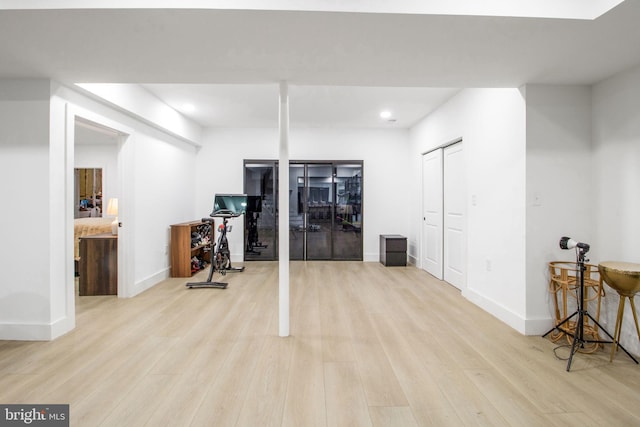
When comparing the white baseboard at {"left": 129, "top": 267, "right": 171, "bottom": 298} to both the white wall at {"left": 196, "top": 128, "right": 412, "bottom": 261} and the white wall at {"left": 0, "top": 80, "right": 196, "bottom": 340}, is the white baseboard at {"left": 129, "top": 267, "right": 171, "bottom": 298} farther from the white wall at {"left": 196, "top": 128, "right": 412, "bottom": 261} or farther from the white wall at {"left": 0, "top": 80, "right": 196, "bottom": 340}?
the white wall at {"left": 196, "top": 128, "right": 412, "bottom": 261}

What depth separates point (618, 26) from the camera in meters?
1.98

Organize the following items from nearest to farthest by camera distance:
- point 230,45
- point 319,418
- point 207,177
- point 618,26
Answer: point 319,418, point 618,26, point 230,45, point 207,177

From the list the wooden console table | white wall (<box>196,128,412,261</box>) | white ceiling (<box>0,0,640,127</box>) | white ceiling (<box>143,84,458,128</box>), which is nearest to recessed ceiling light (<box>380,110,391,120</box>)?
white ceiling (<box>143,84,458,128</box>)

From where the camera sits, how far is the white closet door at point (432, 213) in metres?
5.02

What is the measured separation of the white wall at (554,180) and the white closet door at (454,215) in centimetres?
115

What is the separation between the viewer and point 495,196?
11.0 ft

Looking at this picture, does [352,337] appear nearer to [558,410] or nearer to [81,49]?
[558,410]

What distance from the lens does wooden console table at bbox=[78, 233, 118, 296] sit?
4062mm

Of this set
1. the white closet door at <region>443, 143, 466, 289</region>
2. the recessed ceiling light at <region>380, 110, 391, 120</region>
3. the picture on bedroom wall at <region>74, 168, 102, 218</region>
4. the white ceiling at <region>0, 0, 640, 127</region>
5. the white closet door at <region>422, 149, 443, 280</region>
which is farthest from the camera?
the picture on bedroom wall at <region>74, 168, 102, 218</region>

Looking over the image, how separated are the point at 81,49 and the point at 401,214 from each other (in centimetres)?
562

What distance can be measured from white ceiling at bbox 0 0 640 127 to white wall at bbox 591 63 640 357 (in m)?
0.24

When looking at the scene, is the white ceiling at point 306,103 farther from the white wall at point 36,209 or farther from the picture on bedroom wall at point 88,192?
the picture on bedroom wall at point 88,192

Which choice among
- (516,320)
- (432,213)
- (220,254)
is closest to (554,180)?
(516,320)

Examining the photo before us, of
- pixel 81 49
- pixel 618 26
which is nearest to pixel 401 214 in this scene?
pixel 618 26
